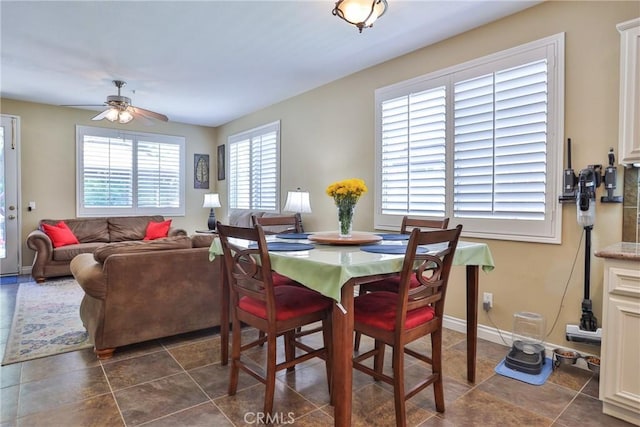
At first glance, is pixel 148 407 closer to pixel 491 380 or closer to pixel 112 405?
pixel 112 405

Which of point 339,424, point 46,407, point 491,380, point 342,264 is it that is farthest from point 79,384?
point 491,380

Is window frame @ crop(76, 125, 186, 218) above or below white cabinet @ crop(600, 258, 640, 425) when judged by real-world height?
above

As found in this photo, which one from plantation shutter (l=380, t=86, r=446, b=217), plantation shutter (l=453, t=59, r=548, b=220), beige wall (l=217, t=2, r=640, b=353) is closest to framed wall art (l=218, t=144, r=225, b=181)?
beige wall (l=217, t=2, r=640, b=353)

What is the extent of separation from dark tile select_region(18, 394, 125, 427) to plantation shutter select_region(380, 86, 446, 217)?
108 inches

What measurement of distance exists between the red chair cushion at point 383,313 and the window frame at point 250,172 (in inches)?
141

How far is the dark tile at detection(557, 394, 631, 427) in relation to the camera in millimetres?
1819

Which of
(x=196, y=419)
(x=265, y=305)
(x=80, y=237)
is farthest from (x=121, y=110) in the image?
Answer: (x=196, y=419)

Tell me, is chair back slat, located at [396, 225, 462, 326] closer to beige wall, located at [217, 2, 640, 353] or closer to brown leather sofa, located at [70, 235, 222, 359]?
beige wall, located at [217, 2, 640, 353]

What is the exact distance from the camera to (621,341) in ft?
5.95

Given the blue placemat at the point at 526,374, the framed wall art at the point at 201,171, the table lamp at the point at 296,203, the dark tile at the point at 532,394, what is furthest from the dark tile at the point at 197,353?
the framed wall art at the point at 201,171

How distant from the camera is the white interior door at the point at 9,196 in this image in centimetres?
514

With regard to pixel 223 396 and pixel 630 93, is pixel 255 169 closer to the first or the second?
pixel 223 396

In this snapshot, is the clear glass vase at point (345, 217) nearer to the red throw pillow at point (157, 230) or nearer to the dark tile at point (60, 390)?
the dark tile at point (60, 390)

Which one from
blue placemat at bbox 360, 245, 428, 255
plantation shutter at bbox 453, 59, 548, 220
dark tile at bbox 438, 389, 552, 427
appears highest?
plantation shutter at bbox 453, 59, 548, 220
